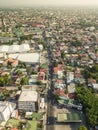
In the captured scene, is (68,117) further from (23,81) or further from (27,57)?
(27,57)

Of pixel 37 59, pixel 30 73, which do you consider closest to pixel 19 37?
pixel 37 59

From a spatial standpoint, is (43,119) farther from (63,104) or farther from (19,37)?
(19,37)

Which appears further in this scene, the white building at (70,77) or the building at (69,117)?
the white building at (70,77)

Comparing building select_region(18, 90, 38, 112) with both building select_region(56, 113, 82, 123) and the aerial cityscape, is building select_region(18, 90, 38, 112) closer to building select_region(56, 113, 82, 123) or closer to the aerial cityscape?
the aerial cityscape

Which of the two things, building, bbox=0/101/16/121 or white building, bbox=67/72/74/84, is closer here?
building, bbox=0/101/16/121

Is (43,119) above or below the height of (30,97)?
below

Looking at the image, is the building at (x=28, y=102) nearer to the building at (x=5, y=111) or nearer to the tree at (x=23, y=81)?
the building at (x=5, y=111)

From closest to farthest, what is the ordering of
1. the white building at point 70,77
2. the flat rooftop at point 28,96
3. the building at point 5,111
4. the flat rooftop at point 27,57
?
the building at point 5,111, the flat rooftop at point 28,96, the white building at point 70,77, the flat rooftop at point 27,57

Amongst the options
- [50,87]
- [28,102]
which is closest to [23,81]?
[50,87]

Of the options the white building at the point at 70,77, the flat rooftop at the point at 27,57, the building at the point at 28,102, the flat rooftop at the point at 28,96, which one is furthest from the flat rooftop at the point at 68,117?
the flat rooftop at the point at 27,57

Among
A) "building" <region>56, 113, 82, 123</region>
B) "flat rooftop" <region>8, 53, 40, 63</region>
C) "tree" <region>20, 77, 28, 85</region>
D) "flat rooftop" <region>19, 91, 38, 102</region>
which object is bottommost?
"building" <region>56, 113, 82, 123</region>

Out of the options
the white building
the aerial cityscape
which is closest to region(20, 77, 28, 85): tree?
the aerial cityscape
